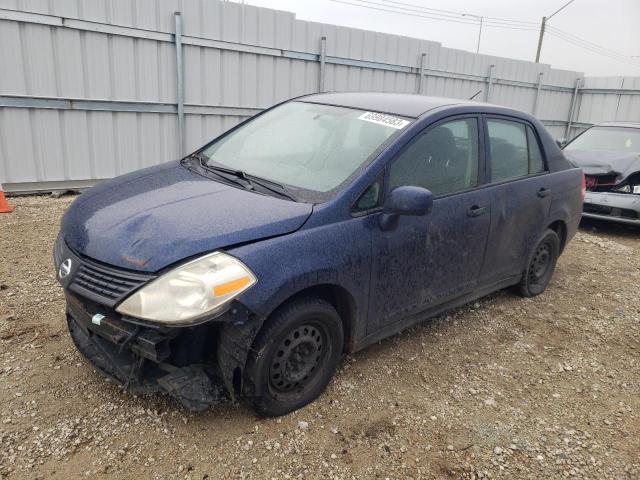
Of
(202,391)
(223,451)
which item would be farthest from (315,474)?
(202,391)

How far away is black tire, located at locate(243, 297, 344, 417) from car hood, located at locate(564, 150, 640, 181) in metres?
5.78

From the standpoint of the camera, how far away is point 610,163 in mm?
7496

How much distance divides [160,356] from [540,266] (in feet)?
12.2

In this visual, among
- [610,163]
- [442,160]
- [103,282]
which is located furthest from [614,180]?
[103,282]

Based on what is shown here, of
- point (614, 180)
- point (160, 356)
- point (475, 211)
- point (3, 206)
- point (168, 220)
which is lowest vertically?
point (3, 206)

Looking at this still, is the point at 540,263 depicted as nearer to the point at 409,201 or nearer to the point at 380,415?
the point at 409,201

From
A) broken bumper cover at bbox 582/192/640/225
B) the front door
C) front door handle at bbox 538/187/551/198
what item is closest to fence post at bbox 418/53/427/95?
broken bumper cover at bbox 582/192/640/225

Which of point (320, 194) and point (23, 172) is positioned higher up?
point (320, 194)

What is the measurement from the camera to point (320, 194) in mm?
2834

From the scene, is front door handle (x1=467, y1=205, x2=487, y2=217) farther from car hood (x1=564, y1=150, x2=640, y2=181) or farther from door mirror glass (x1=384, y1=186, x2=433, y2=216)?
car hood (x1=564, y1=150, x2=640, y2=181)

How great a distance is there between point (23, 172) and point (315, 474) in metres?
6.13

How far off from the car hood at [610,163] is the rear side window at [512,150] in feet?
10.9

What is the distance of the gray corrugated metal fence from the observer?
254 inches

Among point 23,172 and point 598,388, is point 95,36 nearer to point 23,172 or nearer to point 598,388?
point 23,172
